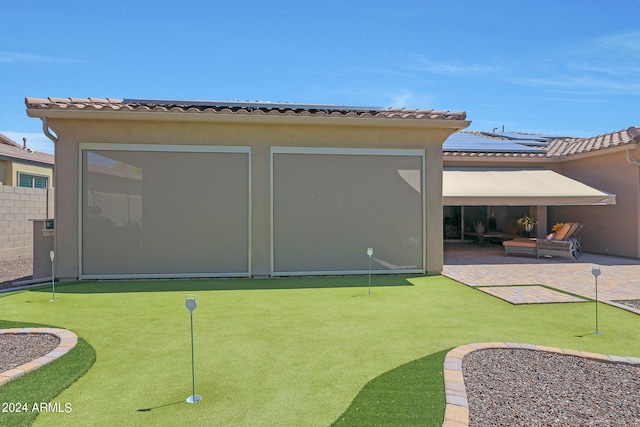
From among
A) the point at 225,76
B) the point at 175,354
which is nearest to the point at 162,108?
the point at 225,76

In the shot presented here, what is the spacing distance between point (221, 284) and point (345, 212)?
5.48 m

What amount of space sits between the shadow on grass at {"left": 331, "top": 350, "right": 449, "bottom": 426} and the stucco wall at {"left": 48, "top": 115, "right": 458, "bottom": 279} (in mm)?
9737

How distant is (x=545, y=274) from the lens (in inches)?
663

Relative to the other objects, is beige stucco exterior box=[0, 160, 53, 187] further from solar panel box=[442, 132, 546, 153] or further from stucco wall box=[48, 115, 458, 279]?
solar panel box=[442, 132, 546, 153]

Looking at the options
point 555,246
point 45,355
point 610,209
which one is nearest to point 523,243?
point 555,246

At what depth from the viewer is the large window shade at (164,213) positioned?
48.6ft

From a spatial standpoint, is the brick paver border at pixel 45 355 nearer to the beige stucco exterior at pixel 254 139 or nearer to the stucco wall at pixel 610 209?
the beige stucco exterior at pixel 254 139

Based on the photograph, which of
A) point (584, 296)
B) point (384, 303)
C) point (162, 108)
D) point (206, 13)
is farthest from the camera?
point (206, 13)

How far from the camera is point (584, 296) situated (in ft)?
40.5

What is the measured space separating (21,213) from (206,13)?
1680 cm

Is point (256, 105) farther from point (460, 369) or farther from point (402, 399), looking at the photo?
point (402, 399)

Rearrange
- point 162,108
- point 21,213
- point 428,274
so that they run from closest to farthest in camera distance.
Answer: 1. point 162,108
2. point 428,274
3. point 21,213

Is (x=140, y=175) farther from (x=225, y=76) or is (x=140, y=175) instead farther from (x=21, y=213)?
(x=21, y=213)

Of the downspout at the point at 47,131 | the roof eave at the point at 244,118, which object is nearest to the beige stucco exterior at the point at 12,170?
the downspout at the point at 47,131
